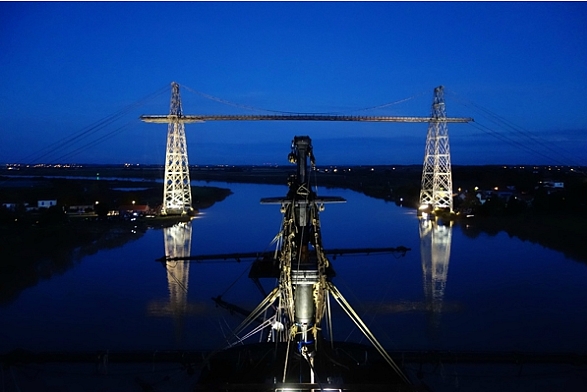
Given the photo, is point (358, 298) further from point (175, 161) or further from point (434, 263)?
point (175, 161)

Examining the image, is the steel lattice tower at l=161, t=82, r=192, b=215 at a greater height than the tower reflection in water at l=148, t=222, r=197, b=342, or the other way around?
the steel lattice tower at l=161, t=82, r=192, b=215

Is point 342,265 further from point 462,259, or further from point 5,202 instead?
point 5,202

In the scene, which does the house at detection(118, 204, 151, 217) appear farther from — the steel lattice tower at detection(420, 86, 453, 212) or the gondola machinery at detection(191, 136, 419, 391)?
the gondola machinery at detection(191, 136, 419, 391)

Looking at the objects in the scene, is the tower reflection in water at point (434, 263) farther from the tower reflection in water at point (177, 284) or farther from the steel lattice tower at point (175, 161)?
the steel lattice tower at point (175, 161)

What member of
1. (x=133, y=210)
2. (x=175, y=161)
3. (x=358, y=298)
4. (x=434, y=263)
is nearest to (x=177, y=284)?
(x=358, y=298)

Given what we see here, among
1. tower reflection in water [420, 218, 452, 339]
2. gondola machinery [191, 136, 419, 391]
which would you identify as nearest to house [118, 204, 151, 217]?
tower reflection in water [420, 218, 452, 339]

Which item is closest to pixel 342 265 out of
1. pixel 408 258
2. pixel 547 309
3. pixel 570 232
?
pixel 408 258

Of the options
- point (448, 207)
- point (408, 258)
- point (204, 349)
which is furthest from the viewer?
point (448, 207)
